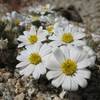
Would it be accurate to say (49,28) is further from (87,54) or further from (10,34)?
(87,54)

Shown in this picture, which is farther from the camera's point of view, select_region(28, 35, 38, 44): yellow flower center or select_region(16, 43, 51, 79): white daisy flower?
select_region(28, 35, 38, 44): yellow flower center

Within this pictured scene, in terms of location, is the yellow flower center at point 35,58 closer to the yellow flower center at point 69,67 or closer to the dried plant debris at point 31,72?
the dried plant debris at point 31,72

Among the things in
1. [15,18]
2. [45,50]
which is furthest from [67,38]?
[15,18]

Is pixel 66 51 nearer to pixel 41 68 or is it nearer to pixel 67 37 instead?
pixel 41 68

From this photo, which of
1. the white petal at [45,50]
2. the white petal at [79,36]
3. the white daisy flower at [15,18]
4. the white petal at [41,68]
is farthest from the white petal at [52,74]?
the white daisy flower at [15,18]

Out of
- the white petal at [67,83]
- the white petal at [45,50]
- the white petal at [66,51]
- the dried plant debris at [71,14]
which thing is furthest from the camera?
the dried plant debris at [71,14]

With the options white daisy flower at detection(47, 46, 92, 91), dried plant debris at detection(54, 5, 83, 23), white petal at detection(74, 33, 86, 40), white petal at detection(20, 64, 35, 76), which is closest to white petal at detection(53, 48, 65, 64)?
white daisy flower at detection(47, 46, 92, 91)

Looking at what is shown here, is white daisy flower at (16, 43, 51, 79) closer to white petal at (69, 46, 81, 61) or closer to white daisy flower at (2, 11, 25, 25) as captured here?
white petal at (69, 46, 81, 61)
